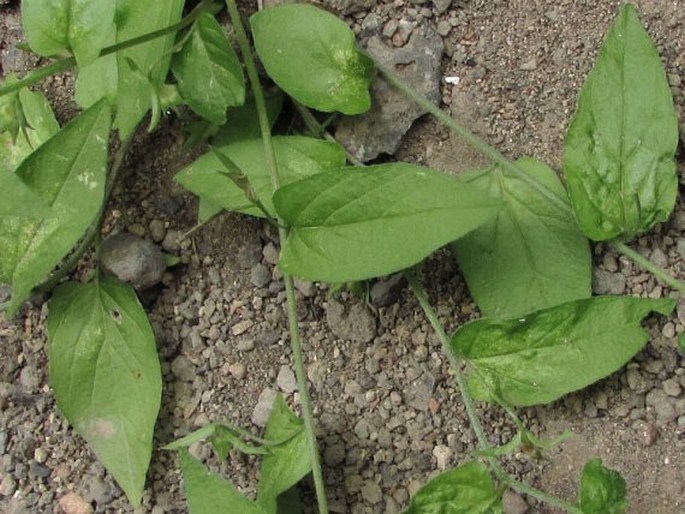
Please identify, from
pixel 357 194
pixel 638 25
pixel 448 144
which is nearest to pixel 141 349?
pixel 357 194

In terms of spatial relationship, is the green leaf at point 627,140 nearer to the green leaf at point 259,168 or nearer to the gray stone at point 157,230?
the green leaf at point 259,168

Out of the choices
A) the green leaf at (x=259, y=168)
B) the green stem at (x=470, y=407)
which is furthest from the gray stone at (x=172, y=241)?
the green stem at (x=470, y=407)

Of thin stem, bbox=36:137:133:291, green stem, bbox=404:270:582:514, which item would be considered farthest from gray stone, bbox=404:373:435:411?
thin stem, bbox=36:137:133:291

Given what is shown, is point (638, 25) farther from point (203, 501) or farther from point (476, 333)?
point (203, 501)

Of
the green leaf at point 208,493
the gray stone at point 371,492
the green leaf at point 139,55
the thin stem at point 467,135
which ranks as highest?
the green leaf at point 139,55

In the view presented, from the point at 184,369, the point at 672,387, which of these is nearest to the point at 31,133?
the point at 184,369

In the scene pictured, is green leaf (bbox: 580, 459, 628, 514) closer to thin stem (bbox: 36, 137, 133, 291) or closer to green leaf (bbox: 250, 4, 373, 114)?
green leaf (bbox: 250, 4, 373, 114)

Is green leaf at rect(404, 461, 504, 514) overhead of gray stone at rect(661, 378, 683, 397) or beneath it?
overhead

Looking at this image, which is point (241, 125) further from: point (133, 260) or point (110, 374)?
point (110, 374)
